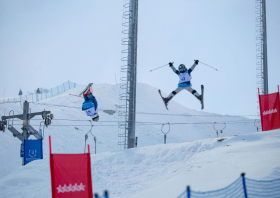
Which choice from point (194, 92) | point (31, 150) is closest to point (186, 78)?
point (194, 92)

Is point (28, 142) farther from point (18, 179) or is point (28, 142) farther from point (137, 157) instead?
point (137, 157)

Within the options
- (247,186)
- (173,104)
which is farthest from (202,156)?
(173,104)

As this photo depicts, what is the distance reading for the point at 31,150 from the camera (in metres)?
16.0

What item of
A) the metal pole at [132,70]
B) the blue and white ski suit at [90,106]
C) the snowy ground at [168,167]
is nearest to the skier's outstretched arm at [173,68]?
the metal pole at [132,70]

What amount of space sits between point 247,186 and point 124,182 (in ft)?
21.0

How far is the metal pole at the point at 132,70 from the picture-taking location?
1564 cm

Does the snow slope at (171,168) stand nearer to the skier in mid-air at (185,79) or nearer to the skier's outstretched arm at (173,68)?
the skier in mid-air at (185,79)

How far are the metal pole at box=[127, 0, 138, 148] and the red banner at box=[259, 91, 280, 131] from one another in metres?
6.65

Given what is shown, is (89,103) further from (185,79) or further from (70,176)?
(70,176)

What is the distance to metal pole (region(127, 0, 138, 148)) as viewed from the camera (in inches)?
616

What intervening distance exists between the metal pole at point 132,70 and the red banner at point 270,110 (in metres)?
6.65

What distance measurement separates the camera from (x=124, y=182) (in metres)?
11.8

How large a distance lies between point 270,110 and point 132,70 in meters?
7.45

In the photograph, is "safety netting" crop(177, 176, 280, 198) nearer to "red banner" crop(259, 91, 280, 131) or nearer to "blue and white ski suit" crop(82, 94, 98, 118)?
"blue and white ski suit" crop(82, 94, 98, 118)
